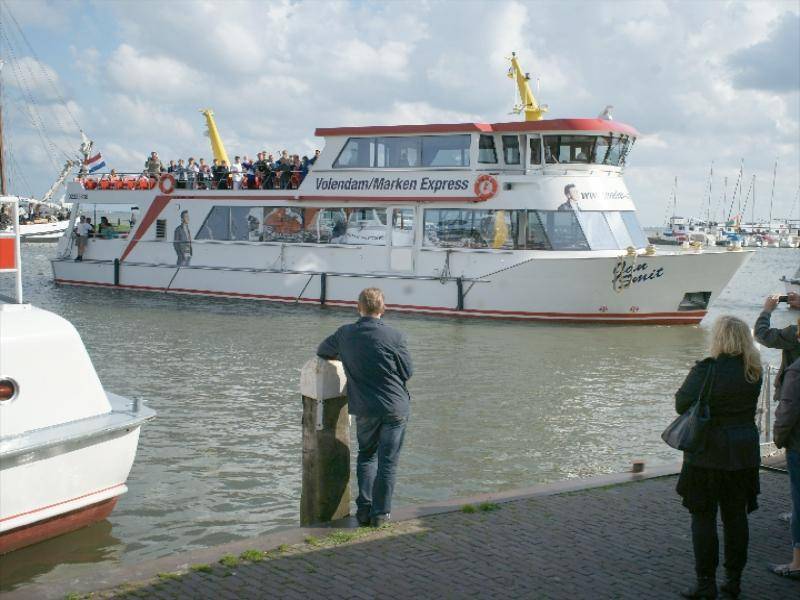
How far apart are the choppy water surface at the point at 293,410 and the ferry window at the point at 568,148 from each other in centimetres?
423

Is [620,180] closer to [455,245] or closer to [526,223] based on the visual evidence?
[526,223]

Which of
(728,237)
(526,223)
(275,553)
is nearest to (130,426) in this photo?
(275,553)

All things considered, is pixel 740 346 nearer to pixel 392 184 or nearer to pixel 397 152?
pixel 392 184

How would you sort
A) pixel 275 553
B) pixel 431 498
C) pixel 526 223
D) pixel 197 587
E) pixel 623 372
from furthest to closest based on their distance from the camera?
1. pixel 526 223
2. pixel 623 372
3. pixel 431 498
4. pixel 275 553
5. pixel 197 587

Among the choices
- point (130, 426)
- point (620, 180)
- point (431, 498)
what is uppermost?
point (620, 180)

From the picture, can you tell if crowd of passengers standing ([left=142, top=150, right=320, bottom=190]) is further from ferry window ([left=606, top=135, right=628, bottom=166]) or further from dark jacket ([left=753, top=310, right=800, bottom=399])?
dark jacket ([left=753, top=310, right=800, bottom=399])

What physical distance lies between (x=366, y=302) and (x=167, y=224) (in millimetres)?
22116

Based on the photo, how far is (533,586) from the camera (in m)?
5.23

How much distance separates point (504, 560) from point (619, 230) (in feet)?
56.0

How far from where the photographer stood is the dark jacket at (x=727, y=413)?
5.02 metres

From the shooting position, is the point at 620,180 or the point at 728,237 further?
the point at 728,237

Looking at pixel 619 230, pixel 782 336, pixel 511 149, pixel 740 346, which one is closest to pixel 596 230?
pixel 619 230

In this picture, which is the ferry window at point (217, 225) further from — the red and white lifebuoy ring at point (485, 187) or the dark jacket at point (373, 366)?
the dark jacket at point (373, 366)

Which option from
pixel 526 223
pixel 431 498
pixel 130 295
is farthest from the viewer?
pixel 130 295
